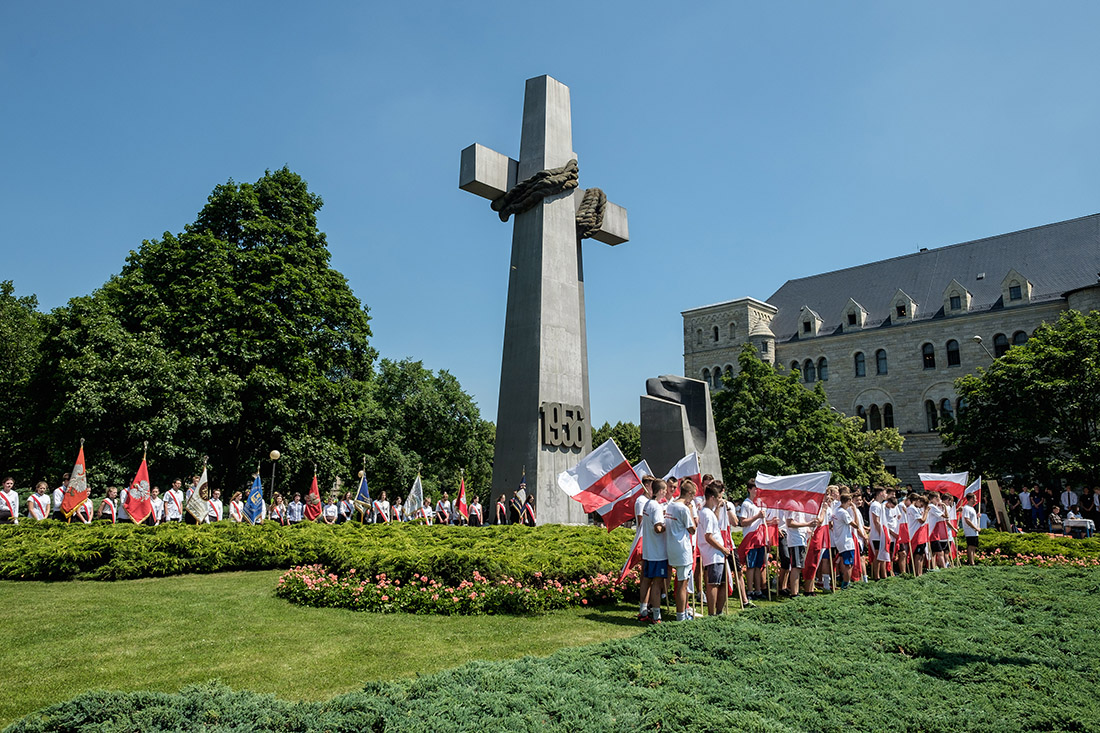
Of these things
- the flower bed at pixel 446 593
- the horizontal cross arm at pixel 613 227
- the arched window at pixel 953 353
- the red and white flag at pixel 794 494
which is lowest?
the flower bed at pixel 446 593

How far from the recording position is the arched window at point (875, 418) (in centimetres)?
6287

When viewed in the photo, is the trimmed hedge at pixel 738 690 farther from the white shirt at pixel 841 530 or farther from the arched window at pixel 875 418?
the arched window at pixel 875 418

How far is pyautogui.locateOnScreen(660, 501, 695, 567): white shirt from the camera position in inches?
371

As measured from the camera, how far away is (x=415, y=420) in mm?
48344

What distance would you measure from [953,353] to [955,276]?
770 cm

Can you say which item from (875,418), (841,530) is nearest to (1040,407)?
(875,418)

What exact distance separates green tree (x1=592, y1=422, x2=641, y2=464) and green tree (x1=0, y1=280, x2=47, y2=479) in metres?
42.1

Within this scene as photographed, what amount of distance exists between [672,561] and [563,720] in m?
4.34

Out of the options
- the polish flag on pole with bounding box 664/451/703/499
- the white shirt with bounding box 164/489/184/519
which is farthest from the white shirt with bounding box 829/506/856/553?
the white shirt with bounding box 164/489/184/519


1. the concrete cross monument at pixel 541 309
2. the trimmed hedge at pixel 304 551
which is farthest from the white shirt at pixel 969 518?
the concrete cross monument at pixel 541 309

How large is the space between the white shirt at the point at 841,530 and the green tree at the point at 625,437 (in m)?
51.7

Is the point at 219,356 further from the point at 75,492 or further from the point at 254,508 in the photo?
the point at 75,492

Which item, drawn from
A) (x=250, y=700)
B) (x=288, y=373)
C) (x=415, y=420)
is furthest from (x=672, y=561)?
(x=415, y=420)

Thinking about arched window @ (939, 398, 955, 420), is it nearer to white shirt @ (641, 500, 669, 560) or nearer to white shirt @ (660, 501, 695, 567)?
white shirt @ (641, 500, 669, 560)
